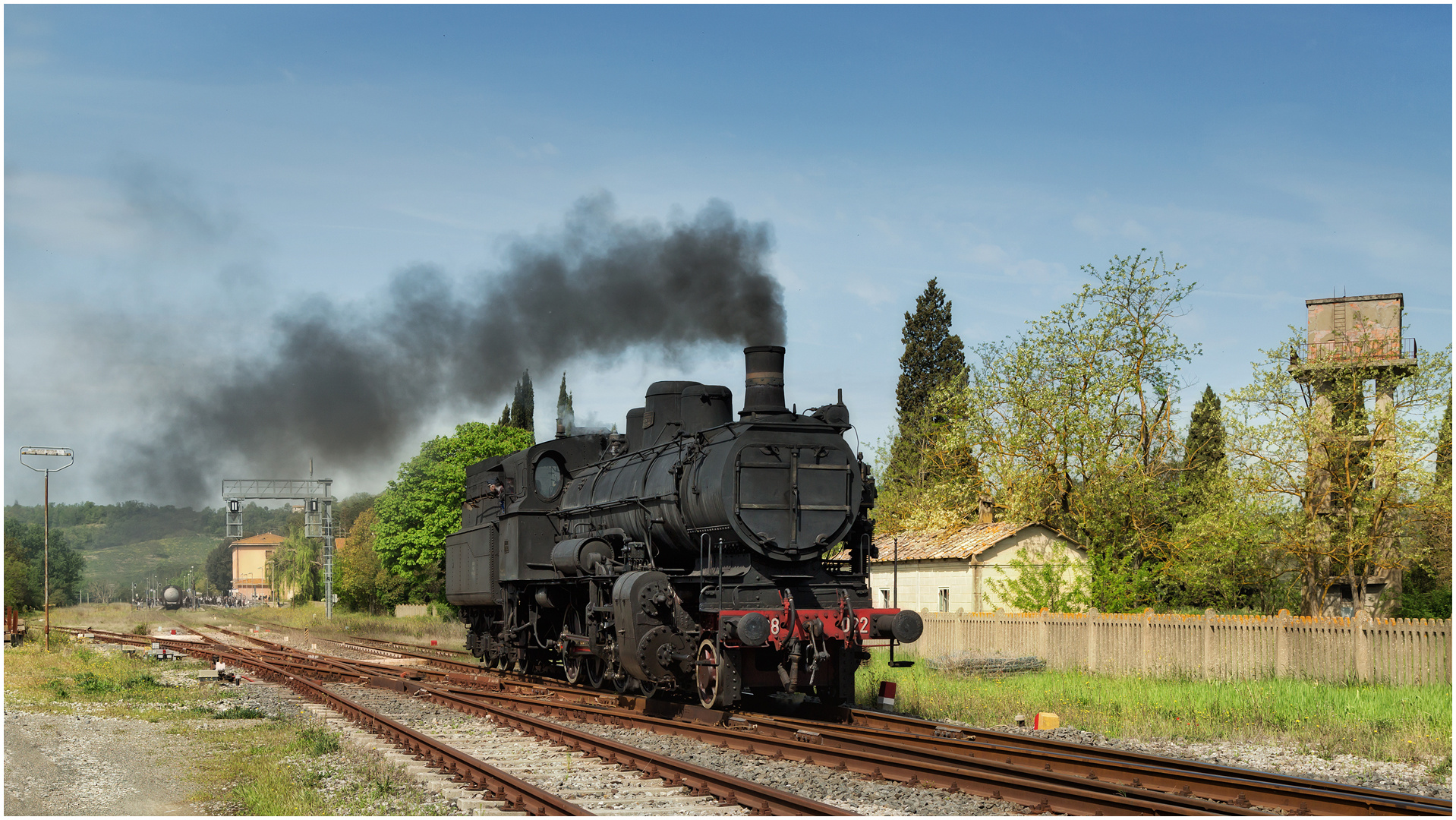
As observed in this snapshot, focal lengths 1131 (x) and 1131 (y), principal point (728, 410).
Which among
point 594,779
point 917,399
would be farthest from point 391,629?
point 594,779

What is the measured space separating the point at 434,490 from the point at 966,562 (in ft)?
107

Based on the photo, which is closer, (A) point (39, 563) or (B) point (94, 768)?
(B) point (94, 768)

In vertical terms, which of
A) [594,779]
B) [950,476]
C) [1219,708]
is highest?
[950,476]

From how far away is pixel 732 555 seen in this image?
13383mm

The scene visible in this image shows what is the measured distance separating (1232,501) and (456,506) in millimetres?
38505

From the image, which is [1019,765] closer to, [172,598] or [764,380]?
[764,380]

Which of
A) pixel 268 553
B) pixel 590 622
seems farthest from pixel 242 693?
pixel 268 553

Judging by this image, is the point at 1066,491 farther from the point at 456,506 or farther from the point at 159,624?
the point at 159,624

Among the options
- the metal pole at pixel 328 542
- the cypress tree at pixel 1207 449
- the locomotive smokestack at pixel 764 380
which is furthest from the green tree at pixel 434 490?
the locomotive smokestack at pixel 764 380

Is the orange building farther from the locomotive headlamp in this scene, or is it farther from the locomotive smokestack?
Answer: the locomotive headlamp

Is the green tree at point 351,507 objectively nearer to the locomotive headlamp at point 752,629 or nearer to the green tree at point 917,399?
the green tree at point 917,399

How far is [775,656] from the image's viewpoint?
1289 centimetres

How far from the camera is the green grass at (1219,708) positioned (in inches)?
436

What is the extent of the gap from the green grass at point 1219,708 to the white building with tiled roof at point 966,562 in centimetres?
884
